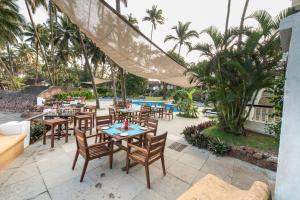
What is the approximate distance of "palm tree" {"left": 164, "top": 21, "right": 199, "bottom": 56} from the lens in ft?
64.8

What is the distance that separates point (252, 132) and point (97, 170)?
15.8ft

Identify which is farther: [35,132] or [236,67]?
[35,132]

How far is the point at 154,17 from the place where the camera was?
2256 centimetres

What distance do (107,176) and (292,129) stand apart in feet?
8.58

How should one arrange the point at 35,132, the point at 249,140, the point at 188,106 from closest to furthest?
1. the point at 249,140
2. the point at 35,132
3. the point at 188,106

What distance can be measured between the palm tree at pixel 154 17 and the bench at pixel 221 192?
78.9 feet

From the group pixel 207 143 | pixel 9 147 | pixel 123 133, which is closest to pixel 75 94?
pixel 9 147

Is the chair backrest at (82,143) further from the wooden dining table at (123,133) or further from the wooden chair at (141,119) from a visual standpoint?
the wooden chair at (141,119)

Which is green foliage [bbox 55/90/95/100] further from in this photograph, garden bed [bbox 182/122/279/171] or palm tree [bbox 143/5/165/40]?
palm tree [bbox 143/5/165/40]

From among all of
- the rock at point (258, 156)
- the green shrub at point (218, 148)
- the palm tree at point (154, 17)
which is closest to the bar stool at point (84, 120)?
the green shrub at point (218, 148)

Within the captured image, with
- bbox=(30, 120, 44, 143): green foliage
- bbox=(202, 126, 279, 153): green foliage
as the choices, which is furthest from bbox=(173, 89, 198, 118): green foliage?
bbox=(30, 120, 44, 143): green foliage

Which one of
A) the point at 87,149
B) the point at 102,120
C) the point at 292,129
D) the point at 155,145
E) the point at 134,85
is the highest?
the point at 134,85

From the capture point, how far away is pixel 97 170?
9.48ft

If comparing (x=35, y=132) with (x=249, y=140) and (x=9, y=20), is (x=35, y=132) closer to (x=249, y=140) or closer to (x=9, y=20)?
(x=249, y=140)
